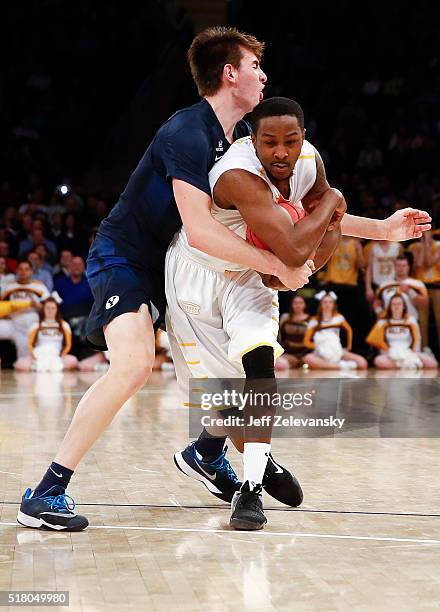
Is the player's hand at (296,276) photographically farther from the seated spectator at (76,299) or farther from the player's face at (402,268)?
the player's face at (402,268)

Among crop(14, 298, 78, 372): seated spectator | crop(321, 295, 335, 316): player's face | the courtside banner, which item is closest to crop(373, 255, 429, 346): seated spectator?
crop(321, 295, 335, 316): player's face

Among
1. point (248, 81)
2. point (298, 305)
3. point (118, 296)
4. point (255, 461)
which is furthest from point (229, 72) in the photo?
point (298, 305)

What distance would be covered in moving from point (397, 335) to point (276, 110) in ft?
25.1

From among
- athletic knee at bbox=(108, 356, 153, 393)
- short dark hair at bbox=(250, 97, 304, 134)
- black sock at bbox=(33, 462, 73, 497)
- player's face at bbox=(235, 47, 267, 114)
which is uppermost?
player's face at bbox=(235, 47, 267, 114)

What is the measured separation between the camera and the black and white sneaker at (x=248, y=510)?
11.6 ft

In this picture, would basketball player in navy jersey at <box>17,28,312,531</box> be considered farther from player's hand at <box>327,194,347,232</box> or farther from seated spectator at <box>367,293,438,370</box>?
seated spectator at <box>367,293,438,370</box>

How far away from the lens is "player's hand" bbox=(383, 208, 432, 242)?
13.1ft

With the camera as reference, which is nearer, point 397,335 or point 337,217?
point 337,217

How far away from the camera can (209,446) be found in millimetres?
4172

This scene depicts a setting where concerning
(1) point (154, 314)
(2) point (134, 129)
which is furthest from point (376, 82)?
(1) point (154, 314)

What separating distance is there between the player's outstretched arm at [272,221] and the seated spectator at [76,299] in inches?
296

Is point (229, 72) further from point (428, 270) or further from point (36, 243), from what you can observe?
point (36, 243)

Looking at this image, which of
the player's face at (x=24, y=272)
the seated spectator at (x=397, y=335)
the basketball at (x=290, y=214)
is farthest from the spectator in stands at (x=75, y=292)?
the basketball at (x=290, y=214)

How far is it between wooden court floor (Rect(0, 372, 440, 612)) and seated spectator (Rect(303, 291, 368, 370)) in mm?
4929
